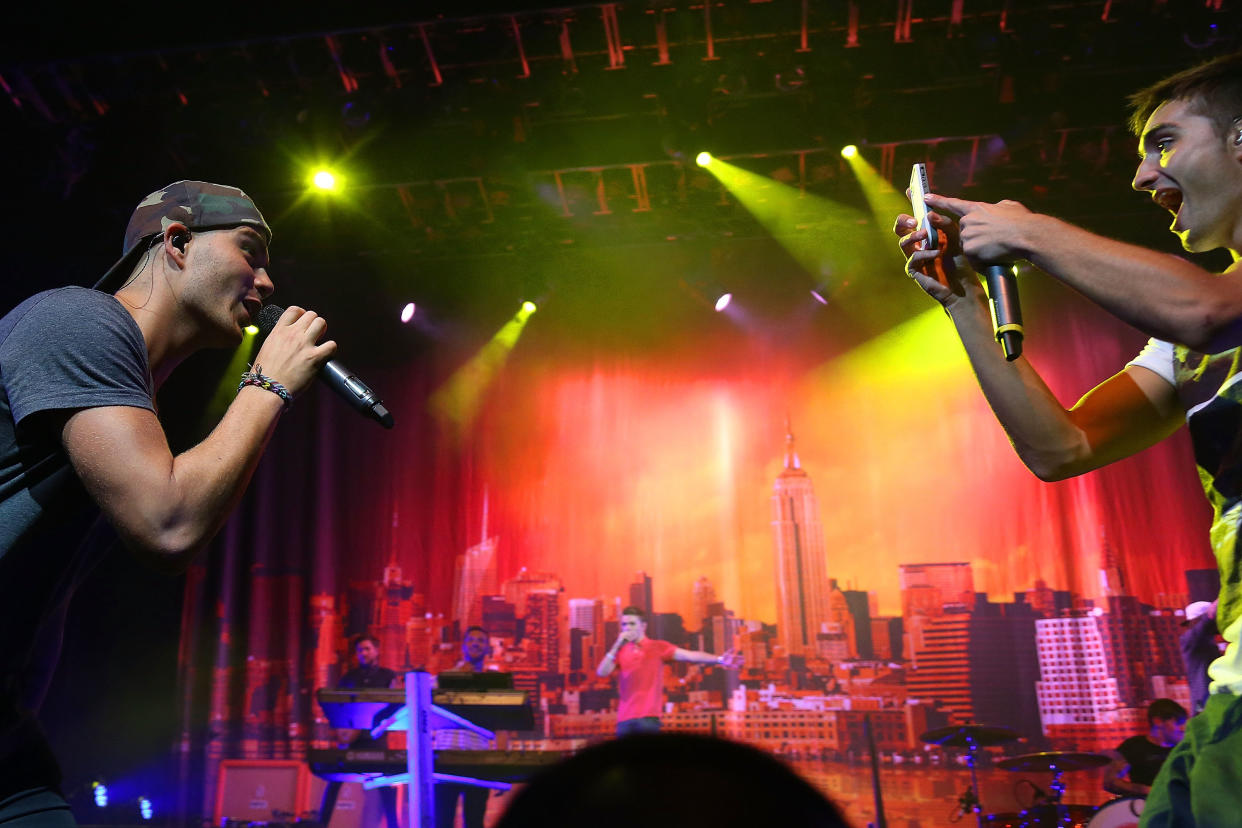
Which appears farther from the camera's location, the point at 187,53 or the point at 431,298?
the point at 431,298

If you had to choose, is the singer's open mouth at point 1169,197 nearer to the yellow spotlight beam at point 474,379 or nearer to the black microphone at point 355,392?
the black microphone at point 355,392

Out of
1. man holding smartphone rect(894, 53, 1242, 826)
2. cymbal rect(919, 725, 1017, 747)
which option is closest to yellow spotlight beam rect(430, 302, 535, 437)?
cymbal rect(919, 725, 1017, 747)

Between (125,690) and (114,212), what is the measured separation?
364 cm

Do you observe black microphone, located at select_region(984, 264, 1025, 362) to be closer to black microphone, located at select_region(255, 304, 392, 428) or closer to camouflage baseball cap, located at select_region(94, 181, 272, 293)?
black microphone, located at select_region(255, 304, 392, 428)

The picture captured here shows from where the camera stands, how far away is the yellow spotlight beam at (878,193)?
6.47 metres

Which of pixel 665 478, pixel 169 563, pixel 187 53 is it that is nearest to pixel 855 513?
pixel 665 478

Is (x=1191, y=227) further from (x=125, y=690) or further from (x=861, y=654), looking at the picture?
(x=125, y=690)

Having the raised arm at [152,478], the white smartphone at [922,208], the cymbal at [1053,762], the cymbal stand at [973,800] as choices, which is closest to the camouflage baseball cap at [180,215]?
the raised arm at [152,478]

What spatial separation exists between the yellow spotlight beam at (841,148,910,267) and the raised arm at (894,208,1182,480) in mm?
5005

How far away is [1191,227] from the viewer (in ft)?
4.57

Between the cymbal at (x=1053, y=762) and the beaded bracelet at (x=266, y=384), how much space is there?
5.23m

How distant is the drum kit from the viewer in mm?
4770

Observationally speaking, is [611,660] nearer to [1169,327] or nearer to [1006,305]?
[1006,305]

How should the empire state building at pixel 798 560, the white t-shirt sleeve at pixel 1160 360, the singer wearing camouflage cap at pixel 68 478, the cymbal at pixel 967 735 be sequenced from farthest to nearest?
the empire state building at pixel 798 560 < the cymbal at pixel 967 735 < the white t-shirt sleeve at pixel 1160 360 < the singer wearing camouflage cap at pixel 68 478
